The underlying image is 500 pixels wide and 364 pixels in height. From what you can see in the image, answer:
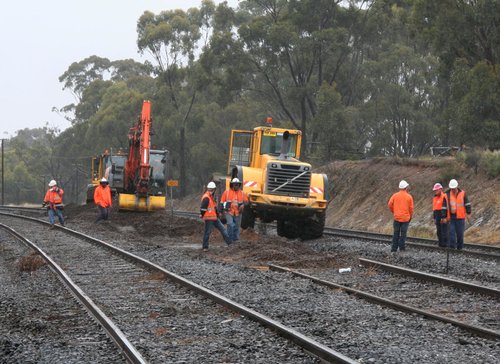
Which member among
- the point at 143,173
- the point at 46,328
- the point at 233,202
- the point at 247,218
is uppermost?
the point at 143,173

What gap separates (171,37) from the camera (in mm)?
67250

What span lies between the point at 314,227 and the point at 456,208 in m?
6.09

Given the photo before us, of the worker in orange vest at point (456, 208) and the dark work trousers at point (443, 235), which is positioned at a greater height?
the worker in orange vest at point (456, 208)

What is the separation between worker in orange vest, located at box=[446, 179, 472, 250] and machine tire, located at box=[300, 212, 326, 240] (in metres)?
4.97

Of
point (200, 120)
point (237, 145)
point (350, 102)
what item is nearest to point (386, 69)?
point (350, 102)

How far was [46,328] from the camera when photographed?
383 inches

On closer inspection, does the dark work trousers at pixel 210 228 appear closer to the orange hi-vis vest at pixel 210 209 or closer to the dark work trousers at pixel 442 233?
the orange hi-vis vest at pixel 210 209

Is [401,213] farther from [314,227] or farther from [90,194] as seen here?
[90,194]

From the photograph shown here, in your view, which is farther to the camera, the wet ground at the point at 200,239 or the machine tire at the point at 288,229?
the machine tire at the point at 288,229

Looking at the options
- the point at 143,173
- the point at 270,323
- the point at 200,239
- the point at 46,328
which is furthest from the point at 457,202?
the point at 143,173

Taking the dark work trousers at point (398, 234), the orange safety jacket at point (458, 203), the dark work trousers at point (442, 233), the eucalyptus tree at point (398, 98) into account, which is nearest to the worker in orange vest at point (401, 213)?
the dark work trousers at point (398, 234)

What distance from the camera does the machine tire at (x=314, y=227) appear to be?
23.3 m

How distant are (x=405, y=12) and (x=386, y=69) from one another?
41.7ft

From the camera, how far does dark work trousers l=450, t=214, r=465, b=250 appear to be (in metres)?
18.7
